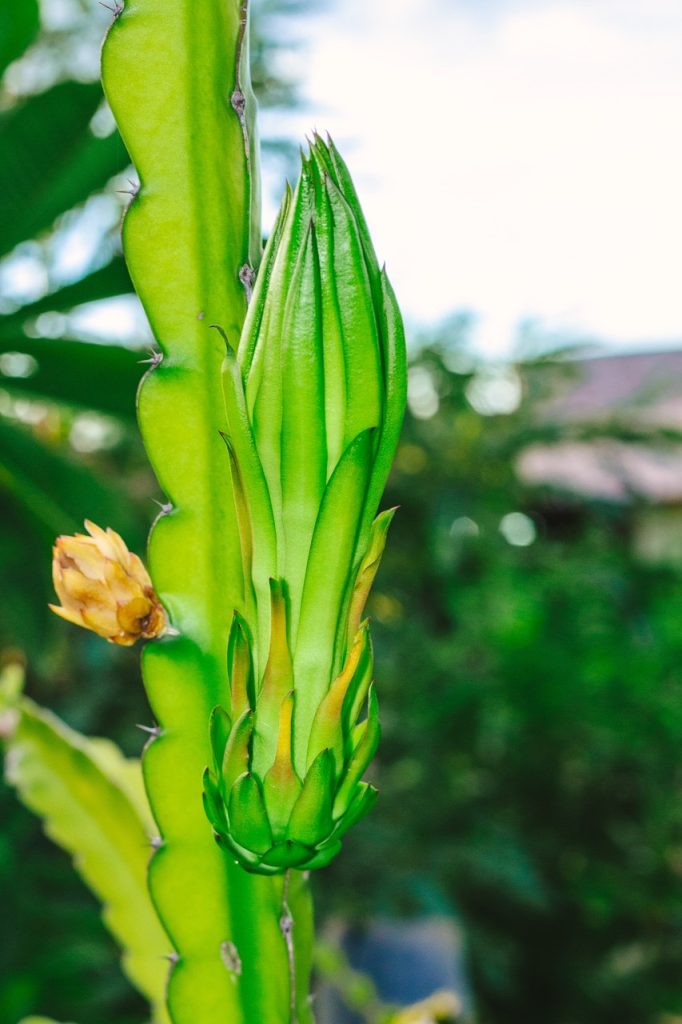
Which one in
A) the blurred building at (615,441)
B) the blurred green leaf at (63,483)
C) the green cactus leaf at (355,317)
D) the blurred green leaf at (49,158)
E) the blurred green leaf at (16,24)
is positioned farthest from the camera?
the blurred building at (615,441)

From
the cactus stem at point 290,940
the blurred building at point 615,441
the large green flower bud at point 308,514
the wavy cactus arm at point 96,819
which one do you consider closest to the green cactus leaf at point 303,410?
the large green flower bud at point 308,514

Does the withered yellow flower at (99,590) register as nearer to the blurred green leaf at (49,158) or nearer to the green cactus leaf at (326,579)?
Result: the green cactus leaf at (326,579)

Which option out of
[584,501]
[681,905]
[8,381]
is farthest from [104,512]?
[681,905]

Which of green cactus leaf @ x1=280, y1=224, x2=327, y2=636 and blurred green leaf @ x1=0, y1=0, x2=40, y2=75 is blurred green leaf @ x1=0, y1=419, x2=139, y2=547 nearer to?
blurred green leaf @ x1=0, y1=0, x2=40, y2=75

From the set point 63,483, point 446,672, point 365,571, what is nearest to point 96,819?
point 365,571

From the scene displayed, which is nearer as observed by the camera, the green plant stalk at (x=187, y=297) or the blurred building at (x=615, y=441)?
the green plant stalk at (x=187, y=297)

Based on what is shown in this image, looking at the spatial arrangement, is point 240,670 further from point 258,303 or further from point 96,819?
point 96,819
